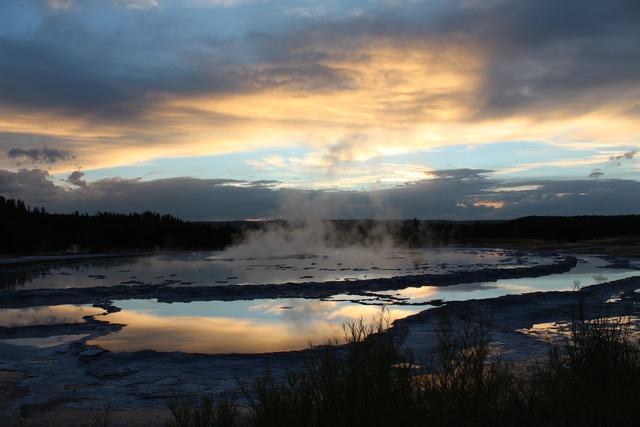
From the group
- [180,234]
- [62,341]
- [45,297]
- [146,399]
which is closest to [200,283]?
[45,297]

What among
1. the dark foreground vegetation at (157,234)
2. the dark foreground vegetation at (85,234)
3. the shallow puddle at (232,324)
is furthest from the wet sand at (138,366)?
the dark foreground vegetation at (85,234)

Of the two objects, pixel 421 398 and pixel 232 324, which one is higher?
pixel 421 398

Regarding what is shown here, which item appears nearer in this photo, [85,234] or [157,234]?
[85,234]

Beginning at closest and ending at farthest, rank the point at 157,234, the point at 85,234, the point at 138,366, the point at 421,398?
the point at 421,398
the point at 138,366
the point at 85,234
the point at 157,234

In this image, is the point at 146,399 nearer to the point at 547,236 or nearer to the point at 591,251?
the point at 591,251

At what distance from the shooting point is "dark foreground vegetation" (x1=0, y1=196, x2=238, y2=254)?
49.2 meters

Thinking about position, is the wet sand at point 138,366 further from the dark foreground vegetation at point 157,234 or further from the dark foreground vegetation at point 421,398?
the dark foreground vegetation at point 157,234

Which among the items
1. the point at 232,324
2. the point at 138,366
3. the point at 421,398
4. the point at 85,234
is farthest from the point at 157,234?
the point at 421,398

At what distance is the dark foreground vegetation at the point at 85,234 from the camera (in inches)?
1935

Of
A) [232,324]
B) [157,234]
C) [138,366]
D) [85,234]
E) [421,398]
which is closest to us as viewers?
[421,398]

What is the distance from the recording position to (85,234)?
59.2m

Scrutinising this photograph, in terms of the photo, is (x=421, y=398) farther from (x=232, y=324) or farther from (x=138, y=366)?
(x=232, y=324)

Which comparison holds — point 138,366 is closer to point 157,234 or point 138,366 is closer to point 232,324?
point 232,324

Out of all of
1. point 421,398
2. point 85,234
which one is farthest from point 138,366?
point 85,234
